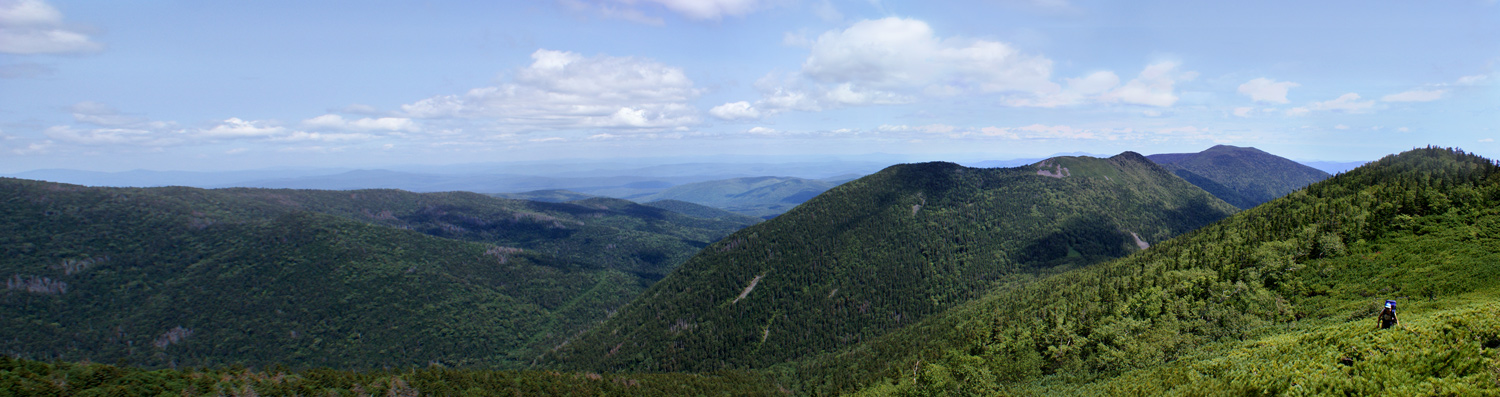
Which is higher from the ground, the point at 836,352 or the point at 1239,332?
the point at 1239,332

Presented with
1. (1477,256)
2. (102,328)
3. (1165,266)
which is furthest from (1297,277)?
(102,328)

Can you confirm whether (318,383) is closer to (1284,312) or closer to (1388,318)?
(1388,318)

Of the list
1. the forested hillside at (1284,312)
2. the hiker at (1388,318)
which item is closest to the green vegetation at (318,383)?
the forested hillside at (1284,312)

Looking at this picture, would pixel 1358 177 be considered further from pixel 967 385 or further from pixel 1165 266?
pixel 967 385

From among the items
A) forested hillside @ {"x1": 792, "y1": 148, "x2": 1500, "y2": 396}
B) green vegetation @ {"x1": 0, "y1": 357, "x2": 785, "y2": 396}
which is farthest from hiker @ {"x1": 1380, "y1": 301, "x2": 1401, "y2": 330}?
green vegetation @ {"x1": 0, "y1": 357, "x2": 785, "y2": 396}

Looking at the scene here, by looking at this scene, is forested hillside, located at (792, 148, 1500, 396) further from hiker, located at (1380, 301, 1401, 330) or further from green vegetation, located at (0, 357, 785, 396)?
green vegetation, located at (0, 357, 785, 396)

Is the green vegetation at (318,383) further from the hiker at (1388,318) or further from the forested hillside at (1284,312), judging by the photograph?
the hiker at (1388,318)

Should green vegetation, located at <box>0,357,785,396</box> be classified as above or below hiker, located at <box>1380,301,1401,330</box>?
below

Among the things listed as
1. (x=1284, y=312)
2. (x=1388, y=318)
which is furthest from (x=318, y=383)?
(x=1284, y=312)
